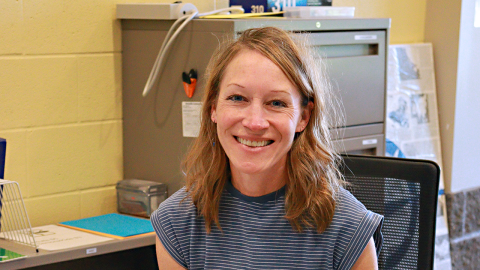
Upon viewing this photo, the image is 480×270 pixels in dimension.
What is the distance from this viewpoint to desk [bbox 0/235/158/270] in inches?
58.5

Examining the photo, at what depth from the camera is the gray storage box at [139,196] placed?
6.42ft

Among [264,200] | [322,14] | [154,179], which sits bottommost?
[154,179]

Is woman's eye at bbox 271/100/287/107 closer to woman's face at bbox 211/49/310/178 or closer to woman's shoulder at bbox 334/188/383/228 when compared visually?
woman's face at bbox 211/49/310/178

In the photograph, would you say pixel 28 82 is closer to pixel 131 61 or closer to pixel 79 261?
pixel 131 61

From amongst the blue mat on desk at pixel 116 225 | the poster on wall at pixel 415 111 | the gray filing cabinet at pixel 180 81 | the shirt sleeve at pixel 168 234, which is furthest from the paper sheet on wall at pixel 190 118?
the poster on wall at pixel 415 111

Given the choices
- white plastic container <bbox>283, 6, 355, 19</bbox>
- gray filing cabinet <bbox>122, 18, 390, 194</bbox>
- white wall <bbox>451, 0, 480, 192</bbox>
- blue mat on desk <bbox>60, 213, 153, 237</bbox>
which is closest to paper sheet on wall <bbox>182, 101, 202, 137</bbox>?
gray filing cabinet <bbox>122, 18, 390, 194</bbox>

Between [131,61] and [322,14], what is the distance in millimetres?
727

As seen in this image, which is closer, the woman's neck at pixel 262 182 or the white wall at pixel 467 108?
the woman's neck at pixel 262 182

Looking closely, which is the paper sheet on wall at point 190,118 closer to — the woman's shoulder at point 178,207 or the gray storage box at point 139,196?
the gray storage box at point 139,196

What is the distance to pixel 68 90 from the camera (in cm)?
202

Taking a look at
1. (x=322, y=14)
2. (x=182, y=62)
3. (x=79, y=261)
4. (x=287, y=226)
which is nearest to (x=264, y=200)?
(x=287, y=226)

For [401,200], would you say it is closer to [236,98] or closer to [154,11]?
[236,98]

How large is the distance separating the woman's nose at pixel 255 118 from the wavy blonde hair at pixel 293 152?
96 mm

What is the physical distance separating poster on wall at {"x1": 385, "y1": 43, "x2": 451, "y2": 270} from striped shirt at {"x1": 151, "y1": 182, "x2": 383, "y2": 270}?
1826 mm
